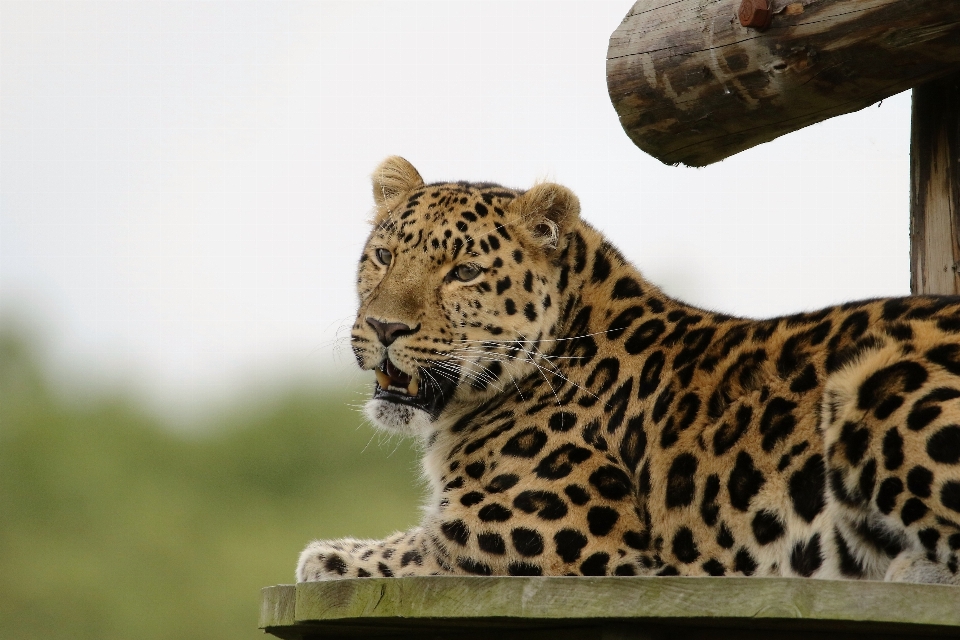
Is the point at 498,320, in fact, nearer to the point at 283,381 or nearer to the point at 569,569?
the point at 569,569

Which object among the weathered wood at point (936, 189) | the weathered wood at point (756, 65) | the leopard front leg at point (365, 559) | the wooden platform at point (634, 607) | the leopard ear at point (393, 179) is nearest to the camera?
the wooden platform at point (634, 607)

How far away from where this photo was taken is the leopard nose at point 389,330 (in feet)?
19.8

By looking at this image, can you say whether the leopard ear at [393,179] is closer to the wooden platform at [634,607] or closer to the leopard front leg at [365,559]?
the leopard front leg at [365,559]

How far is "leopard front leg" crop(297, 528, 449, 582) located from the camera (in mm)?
5941

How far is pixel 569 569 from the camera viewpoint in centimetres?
536

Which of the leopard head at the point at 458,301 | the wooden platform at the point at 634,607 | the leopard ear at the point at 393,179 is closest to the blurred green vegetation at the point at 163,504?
the leopard ear at the point at 393,179

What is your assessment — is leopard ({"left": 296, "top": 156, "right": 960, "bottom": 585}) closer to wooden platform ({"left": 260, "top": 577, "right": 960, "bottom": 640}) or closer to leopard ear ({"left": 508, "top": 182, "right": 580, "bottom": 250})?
leopard ear ({"left": 508, "top": 182, "right": 580, "bottom": 250})

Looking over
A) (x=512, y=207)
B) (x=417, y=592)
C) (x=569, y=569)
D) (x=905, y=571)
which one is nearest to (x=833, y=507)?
(x=905, y=571)

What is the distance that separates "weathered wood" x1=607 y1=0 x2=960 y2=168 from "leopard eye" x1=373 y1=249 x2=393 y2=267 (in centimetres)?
134

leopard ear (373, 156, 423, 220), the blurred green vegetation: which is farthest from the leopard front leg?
the blurred green vegetation

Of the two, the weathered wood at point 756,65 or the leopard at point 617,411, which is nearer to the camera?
the leopard at point 617,411

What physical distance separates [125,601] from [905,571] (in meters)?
25.4

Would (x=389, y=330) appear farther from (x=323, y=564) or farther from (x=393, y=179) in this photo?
(x=393, y=179)

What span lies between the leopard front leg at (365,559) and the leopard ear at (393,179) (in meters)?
1.77
